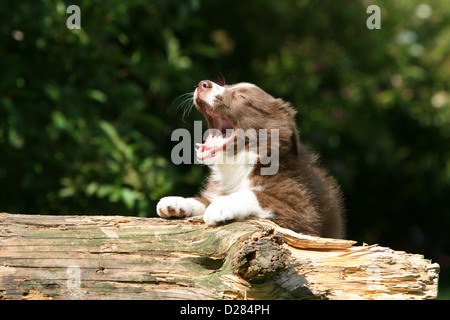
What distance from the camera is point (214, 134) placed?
428 centimetres

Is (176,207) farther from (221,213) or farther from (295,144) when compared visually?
(295,144)

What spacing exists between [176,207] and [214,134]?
65 cm

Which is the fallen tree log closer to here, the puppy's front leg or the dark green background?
the puppy's front leg

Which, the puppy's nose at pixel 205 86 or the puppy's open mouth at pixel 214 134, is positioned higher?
the puppy's nose at pixel 205 86

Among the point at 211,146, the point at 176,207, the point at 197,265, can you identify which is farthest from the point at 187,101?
the point at 197,265

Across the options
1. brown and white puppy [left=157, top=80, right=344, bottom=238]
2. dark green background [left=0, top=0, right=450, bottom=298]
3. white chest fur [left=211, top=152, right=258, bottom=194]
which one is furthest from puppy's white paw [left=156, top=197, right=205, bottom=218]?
dark green background [left=0, top=0, right=450, bottom=298]

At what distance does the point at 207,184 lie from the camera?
15.3ft

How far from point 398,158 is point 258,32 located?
2.87 metres

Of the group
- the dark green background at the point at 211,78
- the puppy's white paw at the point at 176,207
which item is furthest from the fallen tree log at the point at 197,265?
the dark green background at the point at 211,78

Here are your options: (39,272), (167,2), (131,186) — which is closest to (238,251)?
(39,272)

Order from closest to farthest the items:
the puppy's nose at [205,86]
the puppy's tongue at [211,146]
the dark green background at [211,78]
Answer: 1. the puppy's tongue at [211,146]
2. the puppy's nose at [205,86]
3. the dark green background at [211,78]

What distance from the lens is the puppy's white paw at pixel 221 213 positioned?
346cm

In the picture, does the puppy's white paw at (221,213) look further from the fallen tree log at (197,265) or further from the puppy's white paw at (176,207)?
the puppy's white paw at (176,207)

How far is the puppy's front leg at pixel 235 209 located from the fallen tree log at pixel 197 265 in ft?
0.22
